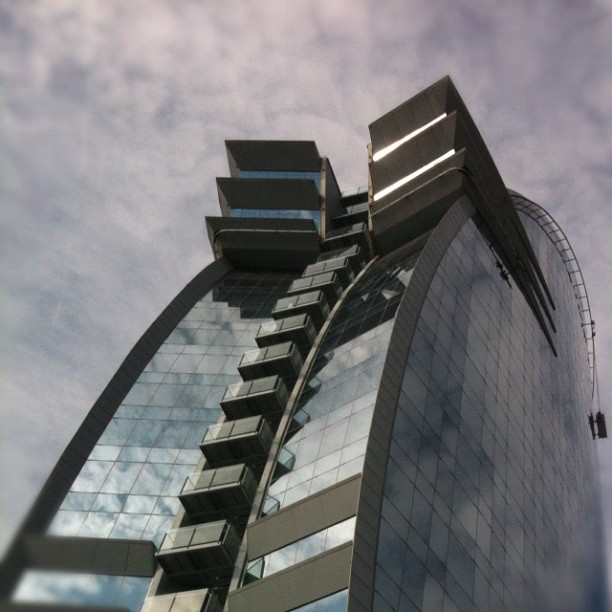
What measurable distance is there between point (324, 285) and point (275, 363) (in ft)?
32.1

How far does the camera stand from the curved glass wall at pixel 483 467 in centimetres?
3006

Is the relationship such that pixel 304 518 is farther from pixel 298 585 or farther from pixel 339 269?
pixel 339 269

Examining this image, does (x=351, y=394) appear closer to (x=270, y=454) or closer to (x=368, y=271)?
(x=270, y=454)

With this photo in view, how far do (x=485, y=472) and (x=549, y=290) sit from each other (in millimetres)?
34108

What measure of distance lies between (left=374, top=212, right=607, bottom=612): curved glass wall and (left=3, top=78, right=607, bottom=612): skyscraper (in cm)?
15

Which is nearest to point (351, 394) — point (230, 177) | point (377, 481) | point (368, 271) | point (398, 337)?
point (398, 337)

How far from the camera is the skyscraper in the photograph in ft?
94.4

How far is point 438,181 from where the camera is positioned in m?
56.9

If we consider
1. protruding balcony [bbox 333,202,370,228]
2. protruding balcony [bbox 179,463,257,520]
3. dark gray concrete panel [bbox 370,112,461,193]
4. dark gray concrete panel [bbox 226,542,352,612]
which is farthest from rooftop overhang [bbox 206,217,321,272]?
dark gray concrete panel [bbox 226,542,352,612]

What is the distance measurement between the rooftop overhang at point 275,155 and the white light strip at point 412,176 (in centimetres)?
863

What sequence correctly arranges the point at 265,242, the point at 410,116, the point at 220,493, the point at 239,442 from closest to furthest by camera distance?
the point at 220,493 < the point at 239,442 < the point at 265,242 < the point at 410,116

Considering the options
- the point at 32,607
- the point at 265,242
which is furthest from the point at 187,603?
the point at 265,242

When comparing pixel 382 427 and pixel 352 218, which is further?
pixel 352 218

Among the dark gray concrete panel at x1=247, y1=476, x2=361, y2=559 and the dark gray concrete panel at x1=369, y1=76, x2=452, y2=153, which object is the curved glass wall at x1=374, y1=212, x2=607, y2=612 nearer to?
the dark gray concrete panel at x1=247, y1=476, x2=361, y2=559
